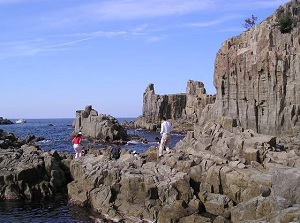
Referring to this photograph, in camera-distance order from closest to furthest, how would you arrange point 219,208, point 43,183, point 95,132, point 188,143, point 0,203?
point 219,208
point 0,203
point 43,183
point 188,143
point 95,132

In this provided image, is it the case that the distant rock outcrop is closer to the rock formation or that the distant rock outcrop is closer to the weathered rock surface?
the rock formation

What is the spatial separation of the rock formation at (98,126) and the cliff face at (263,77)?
1845cm

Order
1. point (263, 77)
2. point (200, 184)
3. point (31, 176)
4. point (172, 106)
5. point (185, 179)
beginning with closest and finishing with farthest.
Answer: point (185, 179) < point (200, 184) < point (31, 176) < point (263, 77) < point (172, 106)

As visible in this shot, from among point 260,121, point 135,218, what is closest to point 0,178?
point 135,218

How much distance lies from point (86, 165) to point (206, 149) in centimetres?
904

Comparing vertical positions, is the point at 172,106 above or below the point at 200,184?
above

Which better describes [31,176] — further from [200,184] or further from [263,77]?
[263,77]

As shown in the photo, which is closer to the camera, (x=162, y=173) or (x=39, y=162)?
(x=162, y=173)

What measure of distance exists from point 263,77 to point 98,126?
1388 inches

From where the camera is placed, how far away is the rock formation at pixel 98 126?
77.3m

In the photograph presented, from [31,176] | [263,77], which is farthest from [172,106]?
[31,176]

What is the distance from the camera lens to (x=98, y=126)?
8012 cm

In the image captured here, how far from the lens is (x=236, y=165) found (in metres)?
25.4

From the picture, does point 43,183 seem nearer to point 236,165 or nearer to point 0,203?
point 0,203
